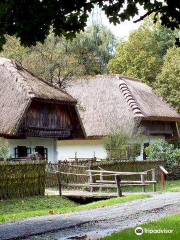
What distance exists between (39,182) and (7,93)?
9160 mm

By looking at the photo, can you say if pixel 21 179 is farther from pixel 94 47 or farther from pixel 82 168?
pixel 94 47

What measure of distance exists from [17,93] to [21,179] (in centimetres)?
920

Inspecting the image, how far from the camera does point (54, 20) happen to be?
789cm

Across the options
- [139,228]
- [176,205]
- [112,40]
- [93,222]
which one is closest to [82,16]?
[139,228]

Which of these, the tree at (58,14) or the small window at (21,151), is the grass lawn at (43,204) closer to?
Result: the tree at (58,14)

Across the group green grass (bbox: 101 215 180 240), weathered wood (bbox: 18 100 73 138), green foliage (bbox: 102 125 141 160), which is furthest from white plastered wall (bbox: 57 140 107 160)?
green grass (bbox: 101 215 180 240)

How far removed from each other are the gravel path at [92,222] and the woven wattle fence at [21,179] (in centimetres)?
505

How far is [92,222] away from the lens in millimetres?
10508

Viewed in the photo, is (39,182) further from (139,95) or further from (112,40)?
(112,40)

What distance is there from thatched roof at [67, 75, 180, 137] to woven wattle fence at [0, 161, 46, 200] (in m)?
15.0

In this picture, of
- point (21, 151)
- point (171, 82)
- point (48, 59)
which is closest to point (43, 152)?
point (21, 151)

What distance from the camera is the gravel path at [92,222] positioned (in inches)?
361

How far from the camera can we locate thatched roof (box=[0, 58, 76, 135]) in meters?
25.2

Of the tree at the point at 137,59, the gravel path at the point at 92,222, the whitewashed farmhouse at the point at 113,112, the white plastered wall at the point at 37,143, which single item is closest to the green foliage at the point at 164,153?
the whitewashed farmhouse at the point at 113,112
